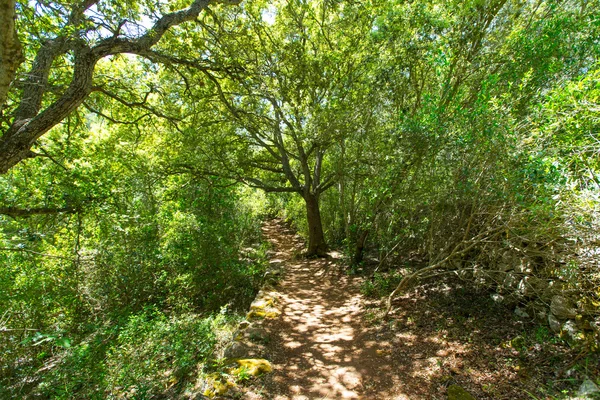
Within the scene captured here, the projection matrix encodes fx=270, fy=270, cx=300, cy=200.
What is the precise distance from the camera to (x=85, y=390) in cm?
322

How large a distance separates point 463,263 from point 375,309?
191 cm

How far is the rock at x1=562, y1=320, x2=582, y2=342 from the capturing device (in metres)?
3.13

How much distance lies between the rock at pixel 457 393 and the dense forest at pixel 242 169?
53.5 inches

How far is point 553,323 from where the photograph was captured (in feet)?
11.2

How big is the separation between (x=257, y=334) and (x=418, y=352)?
252cm

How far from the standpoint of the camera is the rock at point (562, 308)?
327cm

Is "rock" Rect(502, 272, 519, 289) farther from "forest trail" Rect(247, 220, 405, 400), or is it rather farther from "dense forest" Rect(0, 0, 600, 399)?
"forest trail" Rect(247, 220, 405, 400)

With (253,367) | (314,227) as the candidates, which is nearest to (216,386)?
(253,367)

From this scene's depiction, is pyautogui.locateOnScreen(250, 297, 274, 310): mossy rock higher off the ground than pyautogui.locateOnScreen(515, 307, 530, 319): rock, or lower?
lower

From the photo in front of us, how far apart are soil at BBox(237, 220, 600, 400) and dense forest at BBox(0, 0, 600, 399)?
1.12 feet

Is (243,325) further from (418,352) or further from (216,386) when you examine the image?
(418,352)

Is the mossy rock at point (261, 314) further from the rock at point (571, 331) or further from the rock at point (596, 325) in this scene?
the rock at point (596, 325)

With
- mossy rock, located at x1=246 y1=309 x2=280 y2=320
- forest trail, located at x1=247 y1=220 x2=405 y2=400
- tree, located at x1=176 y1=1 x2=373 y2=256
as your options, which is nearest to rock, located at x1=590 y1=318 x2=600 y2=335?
forest trail, located at x1=247 y1=220 x2=405 y2=400

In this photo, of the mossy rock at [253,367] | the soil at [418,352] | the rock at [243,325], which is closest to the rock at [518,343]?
the soil at [418,352]
